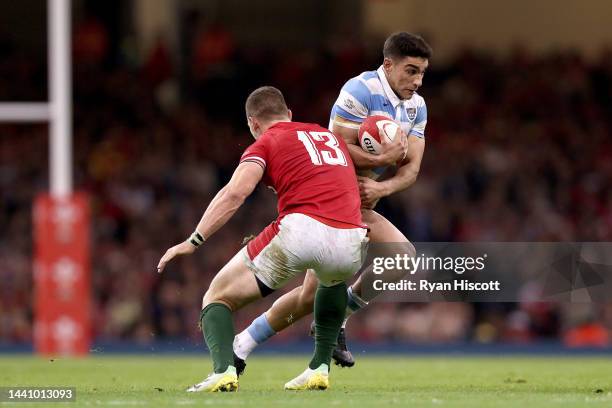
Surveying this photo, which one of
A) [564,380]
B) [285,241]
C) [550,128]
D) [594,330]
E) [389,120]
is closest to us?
[285,241]

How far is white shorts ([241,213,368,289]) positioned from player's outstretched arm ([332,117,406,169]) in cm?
71

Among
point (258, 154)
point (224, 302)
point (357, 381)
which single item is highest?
point (258, 154)

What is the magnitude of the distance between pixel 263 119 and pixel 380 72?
1063 mm

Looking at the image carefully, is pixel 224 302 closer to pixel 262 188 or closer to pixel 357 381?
pixel 357 381

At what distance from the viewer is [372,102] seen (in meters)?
8.91

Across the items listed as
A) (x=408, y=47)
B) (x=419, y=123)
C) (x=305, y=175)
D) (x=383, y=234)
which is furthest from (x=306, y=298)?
(x=408, y=47)

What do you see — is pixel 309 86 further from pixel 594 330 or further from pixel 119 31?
pixel 594 330

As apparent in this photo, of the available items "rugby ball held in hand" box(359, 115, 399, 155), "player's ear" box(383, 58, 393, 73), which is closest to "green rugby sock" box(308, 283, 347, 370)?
"rugby ball held in hand" box(359, 115, 399, 155)

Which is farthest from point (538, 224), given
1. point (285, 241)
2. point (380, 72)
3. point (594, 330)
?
point (285, 241)

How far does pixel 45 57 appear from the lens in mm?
22625

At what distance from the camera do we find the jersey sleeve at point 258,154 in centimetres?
796

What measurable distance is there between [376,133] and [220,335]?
168cm

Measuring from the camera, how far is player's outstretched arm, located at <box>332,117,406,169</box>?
8648mm

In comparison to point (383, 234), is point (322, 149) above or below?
above
